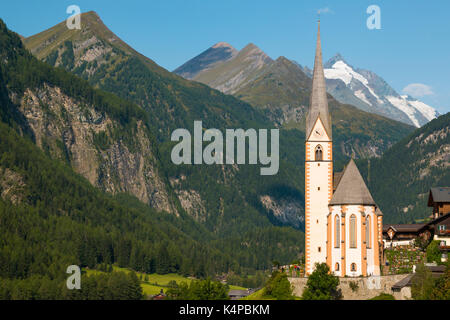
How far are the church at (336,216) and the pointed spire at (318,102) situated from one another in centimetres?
21

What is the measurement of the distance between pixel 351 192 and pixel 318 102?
20.5 meters

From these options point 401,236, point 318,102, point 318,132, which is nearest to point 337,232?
point 318,132

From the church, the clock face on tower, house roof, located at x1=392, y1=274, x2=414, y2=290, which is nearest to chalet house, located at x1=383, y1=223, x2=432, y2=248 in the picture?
the church

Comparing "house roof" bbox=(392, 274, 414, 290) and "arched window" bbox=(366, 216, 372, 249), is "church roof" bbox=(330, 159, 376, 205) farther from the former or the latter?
"house roof" bbox=(392, 274, 414, 290)

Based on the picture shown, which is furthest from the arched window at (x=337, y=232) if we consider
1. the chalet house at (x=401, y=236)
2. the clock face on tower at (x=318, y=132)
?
the chalet house at (x=401, y=236)

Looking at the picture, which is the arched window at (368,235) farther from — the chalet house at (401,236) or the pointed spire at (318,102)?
the chalet house at (401,236)

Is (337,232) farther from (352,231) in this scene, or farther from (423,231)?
(423,231)

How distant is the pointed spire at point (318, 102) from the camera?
589ft

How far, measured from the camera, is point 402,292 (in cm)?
15775

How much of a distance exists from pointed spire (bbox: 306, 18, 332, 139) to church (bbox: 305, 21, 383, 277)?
209mm
